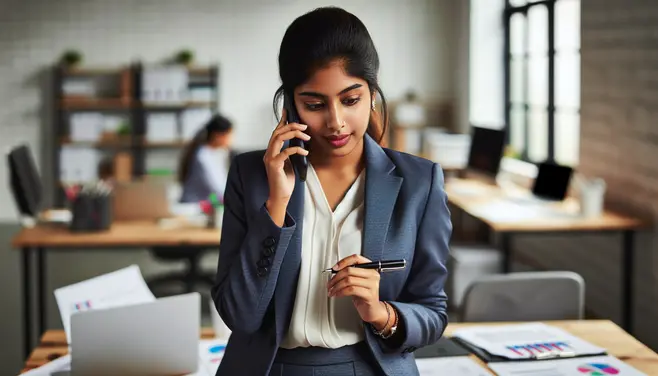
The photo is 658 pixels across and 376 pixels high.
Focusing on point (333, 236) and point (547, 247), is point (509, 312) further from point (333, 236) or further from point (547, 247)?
point (547, 247)

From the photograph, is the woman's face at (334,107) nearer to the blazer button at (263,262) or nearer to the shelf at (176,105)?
the blazer button at (263,262)

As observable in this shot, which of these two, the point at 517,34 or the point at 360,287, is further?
the point at 517,34

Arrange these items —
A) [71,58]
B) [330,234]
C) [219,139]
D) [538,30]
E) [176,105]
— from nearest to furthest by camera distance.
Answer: [330,234]
[219,139]
[538,30]
[71,58]
[176,105]

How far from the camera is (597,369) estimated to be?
203 centimetres

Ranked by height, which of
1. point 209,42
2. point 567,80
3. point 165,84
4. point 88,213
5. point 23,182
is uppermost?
point 209,42

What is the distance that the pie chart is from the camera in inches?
78.6

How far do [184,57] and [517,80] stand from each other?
3236 millimetres

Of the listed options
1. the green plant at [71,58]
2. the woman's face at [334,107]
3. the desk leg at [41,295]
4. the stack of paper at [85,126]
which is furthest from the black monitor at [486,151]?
the woman's face at [334,107]

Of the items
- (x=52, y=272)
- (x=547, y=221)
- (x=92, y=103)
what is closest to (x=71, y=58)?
(x=92, y=103)

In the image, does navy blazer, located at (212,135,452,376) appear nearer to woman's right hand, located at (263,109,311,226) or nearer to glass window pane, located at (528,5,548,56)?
woman's right hand, located at (263,109,311,226)

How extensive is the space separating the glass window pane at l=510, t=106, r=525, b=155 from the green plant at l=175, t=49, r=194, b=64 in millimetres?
3167

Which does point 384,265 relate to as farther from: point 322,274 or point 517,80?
point 517,80

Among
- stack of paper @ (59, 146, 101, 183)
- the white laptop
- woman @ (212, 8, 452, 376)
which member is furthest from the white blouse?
stack of paper @ (59, 146, 101, 183)

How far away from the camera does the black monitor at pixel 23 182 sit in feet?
17.7
